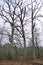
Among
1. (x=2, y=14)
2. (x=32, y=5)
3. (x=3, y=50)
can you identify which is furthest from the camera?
(x=2, y=14)

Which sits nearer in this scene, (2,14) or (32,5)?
(32,5)

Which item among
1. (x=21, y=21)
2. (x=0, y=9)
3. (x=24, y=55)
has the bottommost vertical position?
(x=24, y=55)

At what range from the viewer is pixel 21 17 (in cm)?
3241

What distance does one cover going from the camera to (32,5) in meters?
30.0

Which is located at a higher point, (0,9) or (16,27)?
(0,9)

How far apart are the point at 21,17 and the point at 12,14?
1733mm

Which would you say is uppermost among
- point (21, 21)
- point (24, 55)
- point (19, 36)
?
point (21, 21)

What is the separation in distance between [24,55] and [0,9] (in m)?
9.67

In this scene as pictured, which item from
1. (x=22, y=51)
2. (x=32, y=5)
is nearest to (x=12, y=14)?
(x=32, y=5)

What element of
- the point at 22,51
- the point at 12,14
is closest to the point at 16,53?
the point at 22,51

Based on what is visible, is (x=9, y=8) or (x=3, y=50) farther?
(x=9, y=8)

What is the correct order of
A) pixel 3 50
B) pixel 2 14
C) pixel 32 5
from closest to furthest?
Answer: pixel 3 50 → pixel 32 5 → pixel 2 14

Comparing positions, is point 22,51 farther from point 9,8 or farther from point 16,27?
point 9,8

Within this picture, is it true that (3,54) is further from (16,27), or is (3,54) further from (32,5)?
(32,5)
